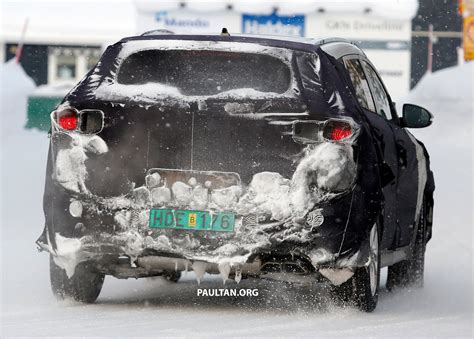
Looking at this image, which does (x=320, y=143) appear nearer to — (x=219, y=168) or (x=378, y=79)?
(x=219, y=168)

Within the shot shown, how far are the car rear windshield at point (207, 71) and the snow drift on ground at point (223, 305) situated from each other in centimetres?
129

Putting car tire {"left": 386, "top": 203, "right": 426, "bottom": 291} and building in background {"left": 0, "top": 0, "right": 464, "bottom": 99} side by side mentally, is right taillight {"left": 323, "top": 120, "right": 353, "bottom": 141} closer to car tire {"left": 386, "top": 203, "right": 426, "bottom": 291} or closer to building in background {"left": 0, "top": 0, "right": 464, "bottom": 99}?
car tire {"left": 386, "top": 203, "right": 426, "bottom": 291}

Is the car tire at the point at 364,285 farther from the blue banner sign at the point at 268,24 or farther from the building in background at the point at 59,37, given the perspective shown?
the building in background at the point at 59,37

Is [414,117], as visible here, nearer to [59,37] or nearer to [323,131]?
[323,131]

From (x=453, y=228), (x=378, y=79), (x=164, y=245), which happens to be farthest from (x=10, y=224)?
(x=164, y=245)

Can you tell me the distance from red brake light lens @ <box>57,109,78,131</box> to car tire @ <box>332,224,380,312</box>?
1.81 metres

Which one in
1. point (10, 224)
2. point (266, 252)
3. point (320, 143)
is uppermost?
point (320, 143)

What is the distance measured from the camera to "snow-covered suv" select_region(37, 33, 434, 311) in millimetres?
7453

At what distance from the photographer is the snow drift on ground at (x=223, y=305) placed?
709 centimetres

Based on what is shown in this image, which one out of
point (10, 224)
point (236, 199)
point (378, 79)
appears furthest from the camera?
point (10, 224)

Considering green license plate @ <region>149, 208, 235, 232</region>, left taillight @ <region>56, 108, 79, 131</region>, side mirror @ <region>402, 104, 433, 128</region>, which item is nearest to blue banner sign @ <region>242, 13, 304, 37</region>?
side mirror @ <region>402, 104, 433, 128</region>

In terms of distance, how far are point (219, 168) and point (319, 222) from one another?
2.03ft

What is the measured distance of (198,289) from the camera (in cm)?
966

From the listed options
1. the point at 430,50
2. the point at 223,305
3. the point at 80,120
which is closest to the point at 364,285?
the point at 223,305
